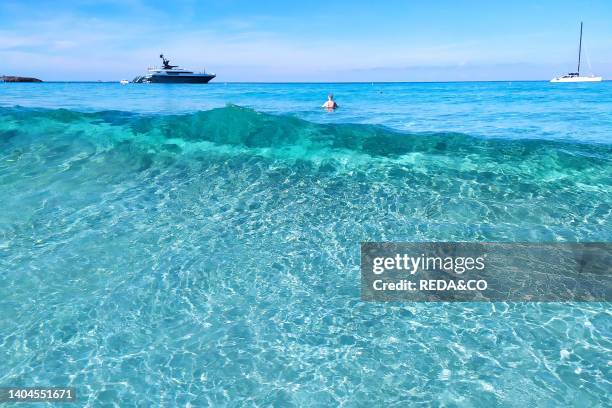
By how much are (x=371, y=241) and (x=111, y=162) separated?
12.5 m

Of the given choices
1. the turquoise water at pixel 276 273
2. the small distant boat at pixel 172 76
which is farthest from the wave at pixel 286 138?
the small distant boat at pixel 172 76

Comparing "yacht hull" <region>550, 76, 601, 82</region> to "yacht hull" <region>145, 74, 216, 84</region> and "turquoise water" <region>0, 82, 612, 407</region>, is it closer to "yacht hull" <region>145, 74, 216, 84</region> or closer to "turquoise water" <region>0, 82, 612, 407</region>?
"yacht hull" <region>145, 74, 216, 84</region>

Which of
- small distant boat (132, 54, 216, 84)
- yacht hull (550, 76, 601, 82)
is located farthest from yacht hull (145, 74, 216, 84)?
yacht hull (550, 76, 601, 82)

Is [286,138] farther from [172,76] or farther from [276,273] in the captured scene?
[172,76]

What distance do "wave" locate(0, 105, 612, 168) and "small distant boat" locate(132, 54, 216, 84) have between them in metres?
96.8

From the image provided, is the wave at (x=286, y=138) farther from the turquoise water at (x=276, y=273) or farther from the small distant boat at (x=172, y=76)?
the small distant boat at (x=172, y=76)

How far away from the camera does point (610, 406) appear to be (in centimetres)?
576

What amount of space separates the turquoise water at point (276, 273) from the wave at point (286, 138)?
251 millimetres

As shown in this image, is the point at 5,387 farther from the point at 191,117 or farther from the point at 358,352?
the point at 191,117

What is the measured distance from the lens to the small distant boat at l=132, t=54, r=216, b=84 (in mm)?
114625

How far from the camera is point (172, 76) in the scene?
116m

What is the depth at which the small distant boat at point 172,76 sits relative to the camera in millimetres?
114625

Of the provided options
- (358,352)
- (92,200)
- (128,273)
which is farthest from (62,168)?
(358,352)

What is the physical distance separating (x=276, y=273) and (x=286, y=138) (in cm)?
1307
